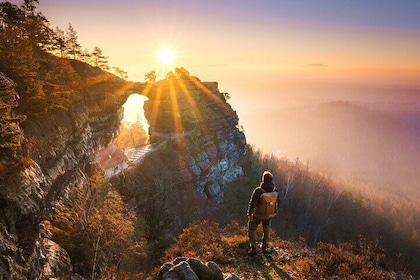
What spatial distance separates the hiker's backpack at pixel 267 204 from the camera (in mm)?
11883

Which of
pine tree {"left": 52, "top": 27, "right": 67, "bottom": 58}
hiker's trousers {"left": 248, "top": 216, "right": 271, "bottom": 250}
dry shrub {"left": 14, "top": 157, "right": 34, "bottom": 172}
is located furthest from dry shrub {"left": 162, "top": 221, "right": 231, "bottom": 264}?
pine tree {"left": 52, "top": 27, "right": 67, "bottom": 58}

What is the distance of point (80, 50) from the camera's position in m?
40.7

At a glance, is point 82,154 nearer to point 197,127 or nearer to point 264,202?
point 264,202

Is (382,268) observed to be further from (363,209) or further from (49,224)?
(363,209)

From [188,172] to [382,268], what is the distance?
47.5 meters

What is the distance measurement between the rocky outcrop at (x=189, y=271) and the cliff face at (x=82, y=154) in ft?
13.4

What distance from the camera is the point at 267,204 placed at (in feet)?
39.3

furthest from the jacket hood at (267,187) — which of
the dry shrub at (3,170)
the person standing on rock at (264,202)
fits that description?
the dry shrub at (3,170)

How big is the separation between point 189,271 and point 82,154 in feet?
79.7

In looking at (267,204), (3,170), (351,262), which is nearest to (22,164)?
(3,170)

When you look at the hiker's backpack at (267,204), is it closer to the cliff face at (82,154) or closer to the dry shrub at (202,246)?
the dry shrub at (202,246)

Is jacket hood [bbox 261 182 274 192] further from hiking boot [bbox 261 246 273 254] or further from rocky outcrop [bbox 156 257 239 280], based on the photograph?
rocky outcrop [bbox 156 257 239 280]

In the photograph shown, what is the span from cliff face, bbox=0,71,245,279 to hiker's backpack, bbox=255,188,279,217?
26.6ft

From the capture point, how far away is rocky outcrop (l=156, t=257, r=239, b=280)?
8906 millimetres
